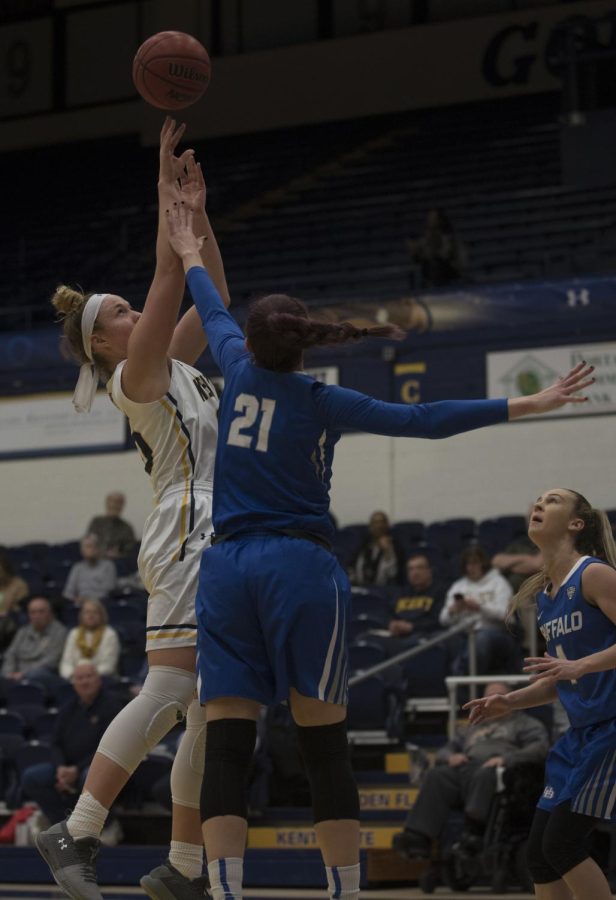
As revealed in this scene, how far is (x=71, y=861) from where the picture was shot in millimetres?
4164

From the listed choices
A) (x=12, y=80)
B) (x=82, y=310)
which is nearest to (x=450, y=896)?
(x=82, y=310)

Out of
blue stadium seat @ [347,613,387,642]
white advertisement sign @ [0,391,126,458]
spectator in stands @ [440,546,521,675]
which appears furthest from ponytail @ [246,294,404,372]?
white advertisement sign @ [0,391,126,458]

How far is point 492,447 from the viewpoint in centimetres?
1523

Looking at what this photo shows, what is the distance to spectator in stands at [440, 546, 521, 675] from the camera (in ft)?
33.2

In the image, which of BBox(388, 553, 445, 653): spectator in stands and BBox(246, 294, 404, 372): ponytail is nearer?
BBox(246, 294, 404, 372): ponytail

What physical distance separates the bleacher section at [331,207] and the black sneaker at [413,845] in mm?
8071

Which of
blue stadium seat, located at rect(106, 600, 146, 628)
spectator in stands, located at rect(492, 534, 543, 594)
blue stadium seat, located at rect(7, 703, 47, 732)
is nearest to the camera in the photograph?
blue stadium seat, located at rect(7, 703, 47, 732)

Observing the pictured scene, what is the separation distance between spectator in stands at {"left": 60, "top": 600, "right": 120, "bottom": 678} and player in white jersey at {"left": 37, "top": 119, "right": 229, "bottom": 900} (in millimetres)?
6670

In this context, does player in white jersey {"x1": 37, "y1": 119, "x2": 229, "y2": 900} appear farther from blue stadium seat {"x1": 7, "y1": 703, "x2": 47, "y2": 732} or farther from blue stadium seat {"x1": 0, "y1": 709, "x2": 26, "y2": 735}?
blue stadium seat {"x1": 7, "y1": 703, "x2": 47, "y2": 732}

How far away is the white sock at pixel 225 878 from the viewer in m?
3.73

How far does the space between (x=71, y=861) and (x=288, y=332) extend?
5.40 ft

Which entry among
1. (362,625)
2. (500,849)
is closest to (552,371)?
(362,625)

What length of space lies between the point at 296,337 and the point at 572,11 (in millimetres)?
16257

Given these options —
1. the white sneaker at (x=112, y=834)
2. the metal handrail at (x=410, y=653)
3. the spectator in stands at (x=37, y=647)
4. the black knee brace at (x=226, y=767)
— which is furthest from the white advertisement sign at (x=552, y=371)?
the black knee brace at (x=226, y=767)
